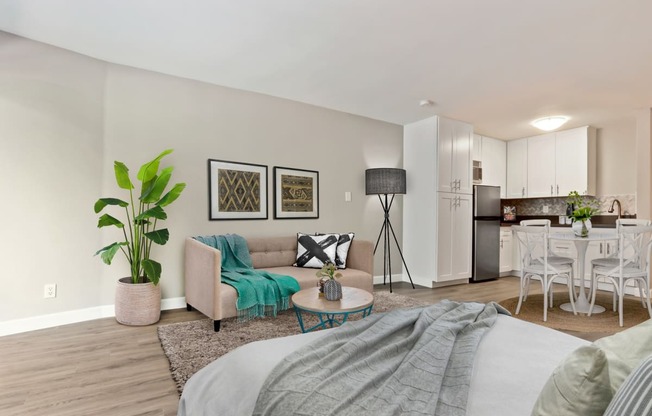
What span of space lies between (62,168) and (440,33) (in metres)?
3.48

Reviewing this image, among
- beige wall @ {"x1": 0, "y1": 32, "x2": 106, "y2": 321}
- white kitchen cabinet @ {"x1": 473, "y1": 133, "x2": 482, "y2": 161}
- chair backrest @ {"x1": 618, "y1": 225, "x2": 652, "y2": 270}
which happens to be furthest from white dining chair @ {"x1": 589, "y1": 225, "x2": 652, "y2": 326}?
beige wall @ {"x1": 0, "y1": 32, "x2": 106, "y2": 321}

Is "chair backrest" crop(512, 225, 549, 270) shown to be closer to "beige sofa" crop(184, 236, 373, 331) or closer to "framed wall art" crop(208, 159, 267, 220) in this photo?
"beige sofa" crop(184, 236, 373, 331)

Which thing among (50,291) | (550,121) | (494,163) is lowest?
(50,291)

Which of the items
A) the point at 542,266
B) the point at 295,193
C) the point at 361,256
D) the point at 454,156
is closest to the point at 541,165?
the point at 454,156

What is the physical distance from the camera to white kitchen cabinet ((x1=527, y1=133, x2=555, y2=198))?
582 centimetres

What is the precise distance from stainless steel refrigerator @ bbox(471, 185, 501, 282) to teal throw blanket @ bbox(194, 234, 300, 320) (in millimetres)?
3388

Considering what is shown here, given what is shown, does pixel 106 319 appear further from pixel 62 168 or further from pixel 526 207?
pixel 526 207

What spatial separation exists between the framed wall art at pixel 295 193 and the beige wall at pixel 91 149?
4.1 inches

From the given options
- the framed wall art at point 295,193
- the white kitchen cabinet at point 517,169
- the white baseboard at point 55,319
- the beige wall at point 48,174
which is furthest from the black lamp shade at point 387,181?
the beige wall at point 48,174

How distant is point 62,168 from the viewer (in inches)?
128

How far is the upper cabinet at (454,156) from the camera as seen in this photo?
5113mm

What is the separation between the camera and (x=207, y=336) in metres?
2.86

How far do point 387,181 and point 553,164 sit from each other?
3.01 metres

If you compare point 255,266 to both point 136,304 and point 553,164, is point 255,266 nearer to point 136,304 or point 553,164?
point 136,304
